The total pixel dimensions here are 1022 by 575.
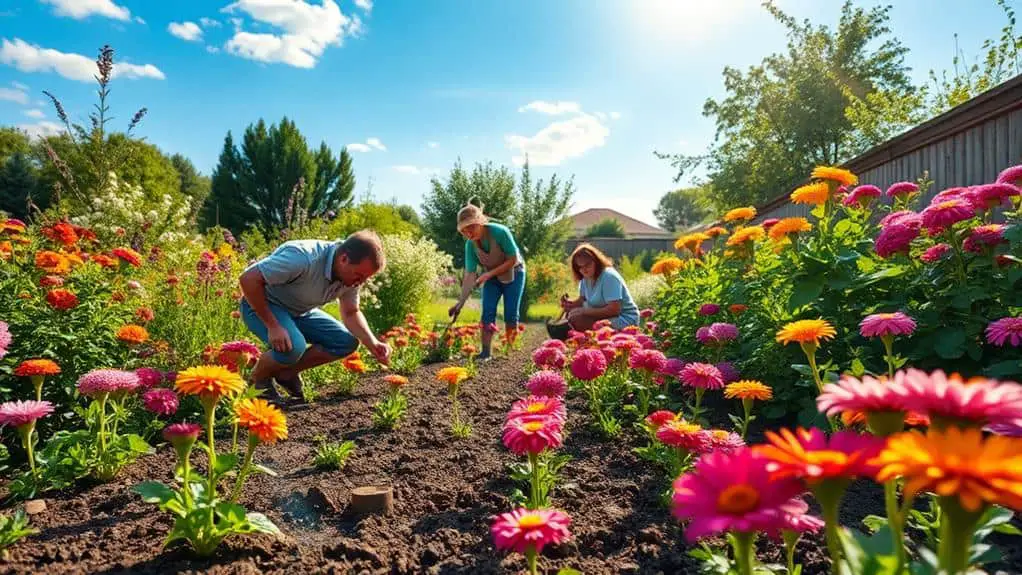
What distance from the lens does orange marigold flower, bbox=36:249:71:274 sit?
2648mm

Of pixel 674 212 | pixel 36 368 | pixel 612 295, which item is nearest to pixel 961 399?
pixel 36 368

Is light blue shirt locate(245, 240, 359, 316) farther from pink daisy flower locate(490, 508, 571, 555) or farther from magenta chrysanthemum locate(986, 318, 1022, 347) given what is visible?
magenta chrysanthemum locate(986, 318, 1022, 347)

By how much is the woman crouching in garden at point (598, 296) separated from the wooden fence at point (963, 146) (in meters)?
3.11

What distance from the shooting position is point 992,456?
59cm

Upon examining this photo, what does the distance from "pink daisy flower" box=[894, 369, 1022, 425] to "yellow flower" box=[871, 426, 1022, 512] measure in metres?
0.04

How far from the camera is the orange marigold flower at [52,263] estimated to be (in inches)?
104

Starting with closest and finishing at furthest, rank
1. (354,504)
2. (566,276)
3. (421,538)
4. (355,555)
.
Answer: (355,555) < (421,538) < (354,504) < (566,276)

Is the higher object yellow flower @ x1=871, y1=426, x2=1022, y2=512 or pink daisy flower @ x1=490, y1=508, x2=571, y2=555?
yellow flower @ x1=871, y1=426, x2=1022, y2=512

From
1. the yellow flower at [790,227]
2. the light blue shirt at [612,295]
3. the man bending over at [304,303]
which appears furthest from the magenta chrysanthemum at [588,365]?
the light blue shirt at [612,295]

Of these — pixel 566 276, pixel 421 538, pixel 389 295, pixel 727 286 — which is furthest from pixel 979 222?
pixel 566 276

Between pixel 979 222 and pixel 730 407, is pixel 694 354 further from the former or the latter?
pixel 979 222

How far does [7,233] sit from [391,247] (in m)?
5.14

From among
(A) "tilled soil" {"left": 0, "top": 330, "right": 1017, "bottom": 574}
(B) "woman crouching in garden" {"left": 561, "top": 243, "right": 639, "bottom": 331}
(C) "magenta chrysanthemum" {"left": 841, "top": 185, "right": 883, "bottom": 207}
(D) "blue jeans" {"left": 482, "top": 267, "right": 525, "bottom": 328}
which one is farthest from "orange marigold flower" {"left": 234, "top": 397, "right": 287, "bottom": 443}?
(D) "blue jeans" {"left": 482, "top": 267, "right": 525, "bottom": 328}

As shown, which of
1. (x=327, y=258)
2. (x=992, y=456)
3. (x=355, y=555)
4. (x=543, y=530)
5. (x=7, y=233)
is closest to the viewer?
(x=992, y=456)
